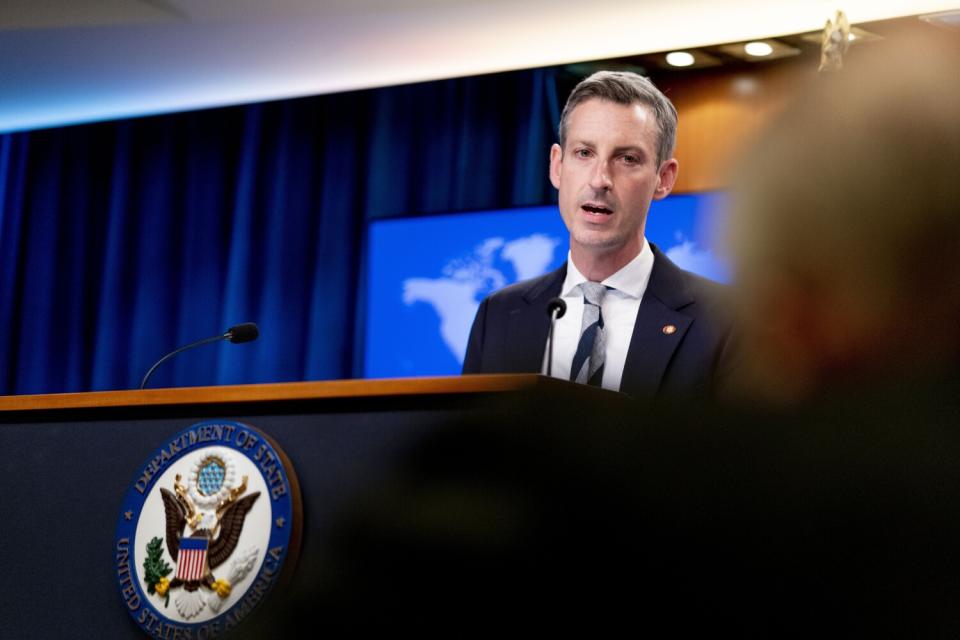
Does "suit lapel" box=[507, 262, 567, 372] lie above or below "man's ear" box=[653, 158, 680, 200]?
below

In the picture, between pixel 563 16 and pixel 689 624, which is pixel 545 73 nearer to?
pixel 563 16

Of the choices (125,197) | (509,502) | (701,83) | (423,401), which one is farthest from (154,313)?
(509,502)

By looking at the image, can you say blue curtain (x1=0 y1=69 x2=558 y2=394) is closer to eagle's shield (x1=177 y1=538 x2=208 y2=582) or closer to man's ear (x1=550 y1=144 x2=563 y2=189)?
man's ear (x1=550 y1=144 x2=563 y2=189)

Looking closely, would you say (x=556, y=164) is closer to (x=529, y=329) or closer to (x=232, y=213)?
(x=529, y=329)

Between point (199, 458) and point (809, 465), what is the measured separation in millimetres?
1502

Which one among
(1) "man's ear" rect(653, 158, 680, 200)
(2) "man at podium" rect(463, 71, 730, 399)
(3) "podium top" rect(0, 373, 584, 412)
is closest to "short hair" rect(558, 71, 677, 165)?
(2) "man at podium" rect(463, 71, 730, 399)

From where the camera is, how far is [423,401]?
183 cm

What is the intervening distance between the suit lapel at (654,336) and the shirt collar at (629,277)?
0.08 meters

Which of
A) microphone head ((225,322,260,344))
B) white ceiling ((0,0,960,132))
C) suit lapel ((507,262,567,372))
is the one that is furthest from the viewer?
white ceiling ((0,0,960,132))

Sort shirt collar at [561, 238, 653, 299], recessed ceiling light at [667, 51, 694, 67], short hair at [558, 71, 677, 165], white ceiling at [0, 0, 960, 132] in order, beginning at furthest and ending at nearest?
recessed ceiling light at [667, 51, 694, 67]
white ceiling at [0, 0, 960, 132]
short hair at [558, 71, 677, 165]
shirt collar at [561, 238, 653, 299]

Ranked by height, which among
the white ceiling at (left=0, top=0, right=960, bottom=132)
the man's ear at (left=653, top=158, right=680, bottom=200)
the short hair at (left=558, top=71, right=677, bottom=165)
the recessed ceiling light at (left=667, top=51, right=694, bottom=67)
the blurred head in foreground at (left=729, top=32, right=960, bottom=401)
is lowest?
the blurred head in foreground at (left=729, top=32, right=960, bottom=401)

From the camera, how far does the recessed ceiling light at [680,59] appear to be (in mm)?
5215

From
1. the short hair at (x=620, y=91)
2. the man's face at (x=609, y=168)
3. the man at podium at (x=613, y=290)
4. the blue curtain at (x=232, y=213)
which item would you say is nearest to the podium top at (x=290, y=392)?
the man at podium at (x=613, y=290)

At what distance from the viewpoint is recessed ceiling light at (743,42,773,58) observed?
513cm
